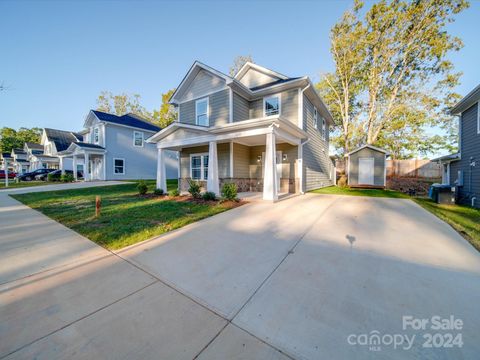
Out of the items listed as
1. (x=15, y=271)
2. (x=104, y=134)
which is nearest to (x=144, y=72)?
(x=104, y=134)

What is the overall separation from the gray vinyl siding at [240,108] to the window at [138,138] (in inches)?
607

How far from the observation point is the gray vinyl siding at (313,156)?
11.4m

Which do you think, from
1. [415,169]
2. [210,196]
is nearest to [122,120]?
[210,196]

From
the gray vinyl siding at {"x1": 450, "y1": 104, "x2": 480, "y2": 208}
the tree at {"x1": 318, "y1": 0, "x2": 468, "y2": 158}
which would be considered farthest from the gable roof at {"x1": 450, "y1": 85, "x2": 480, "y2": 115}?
the tree at {"x1": 318, "y1": 0, "x2": 468, "y2": 158}

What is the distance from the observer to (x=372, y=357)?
162cm

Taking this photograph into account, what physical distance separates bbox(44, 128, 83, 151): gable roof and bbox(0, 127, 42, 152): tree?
30.1 metres

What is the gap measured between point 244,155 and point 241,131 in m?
3.30

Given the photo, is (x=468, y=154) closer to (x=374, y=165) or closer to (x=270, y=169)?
(x=374, y=165)

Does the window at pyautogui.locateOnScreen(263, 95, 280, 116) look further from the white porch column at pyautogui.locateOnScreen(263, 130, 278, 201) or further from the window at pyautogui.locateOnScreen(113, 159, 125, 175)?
the window at pyautogui.locateOnScreen(113, 159, 125, 175)

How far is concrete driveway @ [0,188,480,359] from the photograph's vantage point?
1.71 meters

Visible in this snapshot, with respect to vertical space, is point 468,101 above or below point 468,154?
above

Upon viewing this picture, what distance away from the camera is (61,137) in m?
29.0

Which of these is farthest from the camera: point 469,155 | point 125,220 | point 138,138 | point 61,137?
point 61,137

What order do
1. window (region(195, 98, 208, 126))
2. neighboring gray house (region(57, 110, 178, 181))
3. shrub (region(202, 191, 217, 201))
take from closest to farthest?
1. shrub (region(202, 191, 217, 201))
2. window (region(195, 98, 208, 126))
3. neighboring gray house (region(57, 110, 178, 181))
